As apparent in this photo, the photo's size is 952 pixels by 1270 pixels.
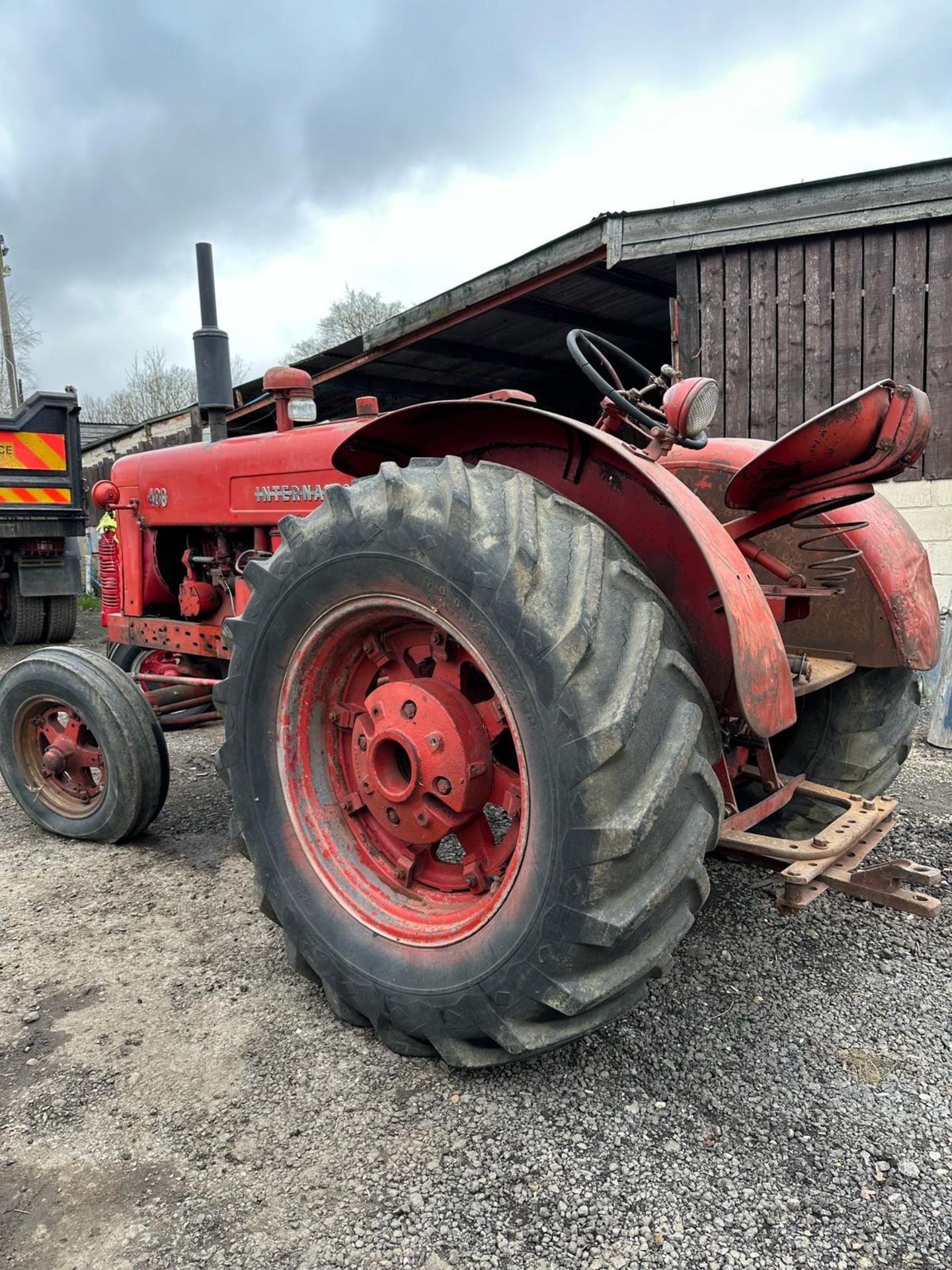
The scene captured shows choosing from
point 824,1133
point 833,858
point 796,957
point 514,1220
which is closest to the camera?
point 514,1220

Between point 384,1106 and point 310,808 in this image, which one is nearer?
point 384,1106

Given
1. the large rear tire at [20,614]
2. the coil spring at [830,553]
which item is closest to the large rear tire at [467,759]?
the coil spring at [830,553]

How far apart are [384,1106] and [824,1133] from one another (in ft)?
2.82

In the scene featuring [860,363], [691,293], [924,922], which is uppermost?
[691,293]

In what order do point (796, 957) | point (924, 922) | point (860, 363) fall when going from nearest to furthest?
point (796, 957), point (924, 922), point (860, 363)

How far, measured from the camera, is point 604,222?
17.7ft

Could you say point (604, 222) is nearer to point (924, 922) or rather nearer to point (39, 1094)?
point (924, 922)

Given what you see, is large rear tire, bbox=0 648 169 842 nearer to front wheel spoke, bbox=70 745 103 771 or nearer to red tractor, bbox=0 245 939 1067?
front wheel spoke, bbox=70 745 103 771

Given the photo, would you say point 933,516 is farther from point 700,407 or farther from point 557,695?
point 557,695

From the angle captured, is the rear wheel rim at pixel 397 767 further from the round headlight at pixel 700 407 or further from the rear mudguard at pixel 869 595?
the rear mudguard at pixel 869 595

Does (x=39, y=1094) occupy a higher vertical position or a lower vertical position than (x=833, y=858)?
lower

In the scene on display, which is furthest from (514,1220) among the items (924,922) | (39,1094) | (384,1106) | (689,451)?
(689,451)

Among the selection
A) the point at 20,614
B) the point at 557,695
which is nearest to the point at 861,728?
the point at 557,695

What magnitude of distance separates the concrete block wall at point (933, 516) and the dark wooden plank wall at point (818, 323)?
0.28ft
